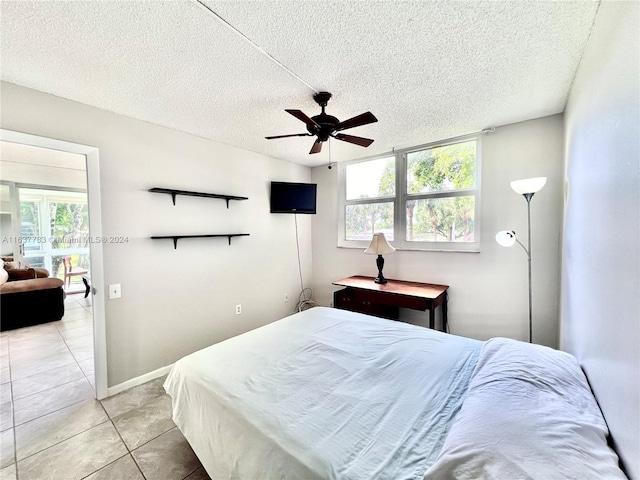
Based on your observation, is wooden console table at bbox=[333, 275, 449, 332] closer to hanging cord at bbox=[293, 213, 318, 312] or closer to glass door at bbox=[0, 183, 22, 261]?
hanging cord at bbox=[293, 213, 318, 312]

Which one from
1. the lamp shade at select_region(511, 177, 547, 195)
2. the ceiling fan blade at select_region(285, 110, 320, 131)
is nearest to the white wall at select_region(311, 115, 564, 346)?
the lamp shade at select_region(511, 177, 547, 195)

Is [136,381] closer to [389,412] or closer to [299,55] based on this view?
[389,412]

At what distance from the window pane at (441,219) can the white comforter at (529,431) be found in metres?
1.96

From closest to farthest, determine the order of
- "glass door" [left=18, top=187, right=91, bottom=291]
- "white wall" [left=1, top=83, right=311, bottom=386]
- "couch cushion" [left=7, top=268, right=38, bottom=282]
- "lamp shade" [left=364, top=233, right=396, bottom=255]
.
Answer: "white wall" [left=1, top=83, right=311, bottom=386] → "lamp shade" [left=364, top=233, right=396, bottom=255] → "couch cushion" [left=7, top=268, right=38, bottom=282] → "glass door" [left=18, top=187, right=91, bottom=291]

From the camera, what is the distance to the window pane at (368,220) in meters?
3.52

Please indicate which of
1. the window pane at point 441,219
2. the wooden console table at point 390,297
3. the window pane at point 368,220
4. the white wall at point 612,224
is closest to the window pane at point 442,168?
the window pane at point 441,219

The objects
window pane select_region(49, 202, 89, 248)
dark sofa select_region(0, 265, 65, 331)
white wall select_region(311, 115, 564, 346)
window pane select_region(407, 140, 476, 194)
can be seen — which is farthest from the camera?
window pane select_region(49, 202, 89, 248)

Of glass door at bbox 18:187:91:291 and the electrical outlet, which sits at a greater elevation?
glass door at bbox 18:187:91:291

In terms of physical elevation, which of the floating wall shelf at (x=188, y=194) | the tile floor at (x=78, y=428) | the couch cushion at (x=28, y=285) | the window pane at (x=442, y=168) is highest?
the window pane at (x=442, y=168)

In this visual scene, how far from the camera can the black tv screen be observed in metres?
3.57

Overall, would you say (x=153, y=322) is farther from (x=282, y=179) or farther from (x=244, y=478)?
(x=282, y=179)

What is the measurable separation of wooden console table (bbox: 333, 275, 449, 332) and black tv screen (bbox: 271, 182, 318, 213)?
1.22 metres

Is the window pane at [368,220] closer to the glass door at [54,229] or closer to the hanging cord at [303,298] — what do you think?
the hanging cord at [303,298]

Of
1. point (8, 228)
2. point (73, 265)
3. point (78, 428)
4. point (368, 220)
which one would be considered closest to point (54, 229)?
point (8, 228)
